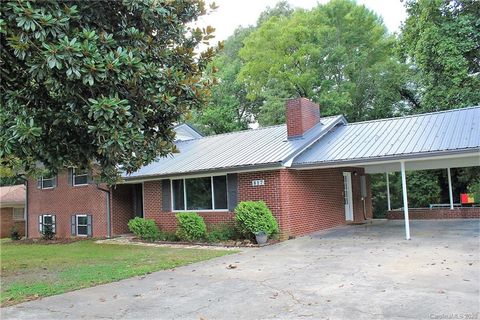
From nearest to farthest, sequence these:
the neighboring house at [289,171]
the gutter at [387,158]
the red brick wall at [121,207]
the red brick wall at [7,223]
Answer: the gutter at [387,158] < the neighboring house at [289,171] < the red brick wall at [121,207] < the red brick wall at [7,223]

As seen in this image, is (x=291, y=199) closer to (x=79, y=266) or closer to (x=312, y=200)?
(x=312, y=200)

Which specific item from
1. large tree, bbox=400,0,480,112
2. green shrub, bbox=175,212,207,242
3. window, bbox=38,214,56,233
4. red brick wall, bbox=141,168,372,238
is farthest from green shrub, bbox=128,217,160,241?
large tree, bbox=400,0,480,112

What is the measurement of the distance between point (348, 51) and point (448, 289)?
24117 mm

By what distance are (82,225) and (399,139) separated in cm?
1398

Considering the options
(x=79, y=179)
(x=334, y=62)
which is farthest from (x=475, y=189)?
(x=79, y=179)

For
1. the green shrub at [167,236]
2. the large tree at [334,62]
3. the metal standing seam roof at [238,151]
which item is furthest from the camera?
the large tree at [334,62]

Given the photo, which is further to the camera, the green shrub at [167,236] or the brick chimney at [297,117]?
the brick chimney at [297,117]

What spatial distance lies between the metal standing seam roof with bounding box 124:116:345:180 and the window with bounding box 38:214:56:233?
673 centimetres

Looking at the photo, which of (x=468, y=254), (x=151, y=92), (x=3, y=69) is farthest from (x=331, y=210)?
(x=3, y=69)

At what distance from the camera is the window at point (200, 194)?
14891 mm

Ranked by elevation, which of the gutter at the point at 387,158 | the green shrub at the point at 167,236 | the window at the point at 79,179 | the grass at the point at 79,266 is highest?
the window at the point at 79,179

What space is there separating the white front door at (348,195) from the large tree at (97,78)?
11180 mm

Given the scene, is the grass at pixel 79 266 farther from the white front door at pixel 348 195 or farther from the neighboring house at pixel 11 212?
the neighboring house at pixel 11 212

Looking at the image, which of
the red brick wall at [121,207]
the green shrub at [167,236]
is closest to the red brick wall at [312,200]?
the green shrub at [167,236]
